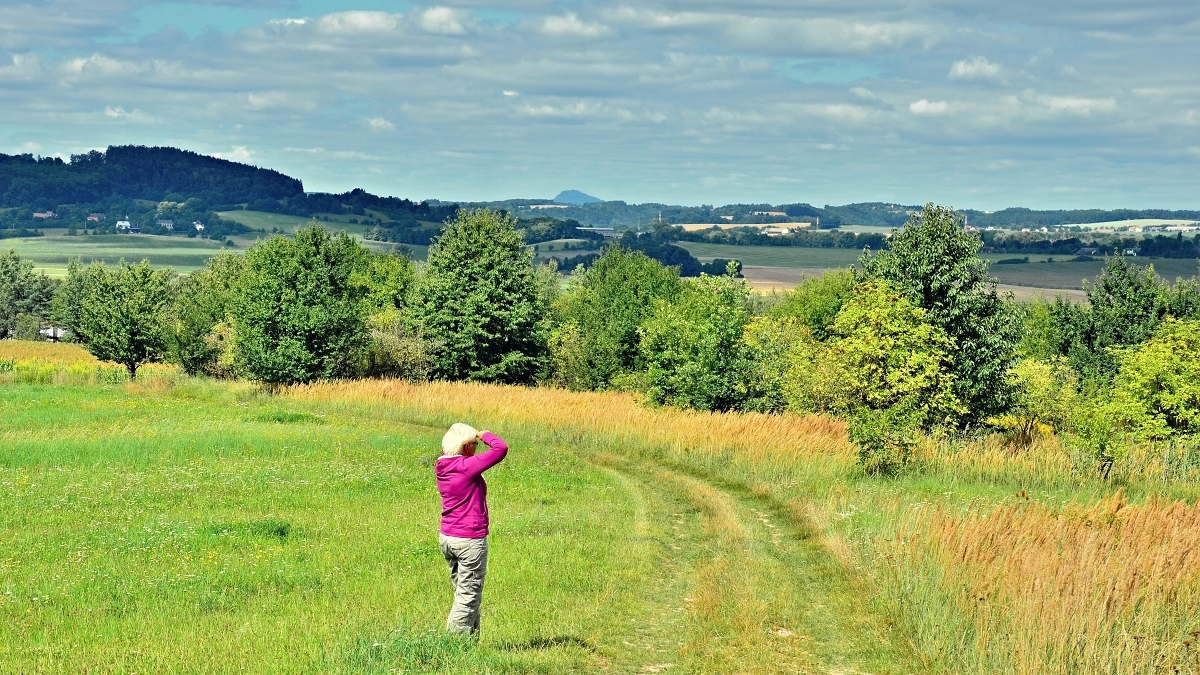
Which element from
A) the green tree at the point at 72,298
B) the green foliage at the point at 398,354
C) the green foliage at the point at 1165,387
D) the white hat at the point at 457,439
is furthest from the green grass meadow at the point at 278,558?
the green tree at the point at 72,298

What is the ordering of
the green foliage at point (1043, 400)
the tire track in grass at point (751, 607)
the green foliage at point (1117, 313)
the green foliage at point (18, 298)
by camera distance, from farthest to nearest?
the green foliage at point (18, 298)
the green foliage at point (1117, 313)
the green foliage at point (1043, 400)
the tire track in grass at point (751, 607)

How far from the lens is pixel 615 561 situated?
1714 cm

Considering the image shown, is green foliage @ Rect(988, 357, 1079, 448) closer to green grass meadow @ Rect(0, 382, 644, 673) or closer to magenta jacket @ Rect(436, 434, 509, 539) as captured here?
green grass meadow @ Rect(0, 382, 644, 673)

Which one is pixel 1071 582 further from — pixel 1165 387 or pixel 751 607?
pixel 1165 387

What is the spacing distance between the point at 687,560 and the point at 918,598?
13.8 feet

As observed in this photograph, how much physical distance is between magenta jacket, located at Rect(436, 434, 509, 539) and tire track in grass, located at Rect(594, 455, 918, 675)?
2333 mm

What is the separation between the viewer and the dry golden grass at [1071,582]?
40.5ft

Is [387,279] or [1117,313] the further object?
[387,279]

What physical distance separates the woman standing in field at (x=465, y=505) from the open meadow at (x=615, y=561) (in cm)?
78

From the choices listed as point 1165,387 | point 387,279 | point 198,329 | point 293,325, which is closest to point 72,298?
point 387,279

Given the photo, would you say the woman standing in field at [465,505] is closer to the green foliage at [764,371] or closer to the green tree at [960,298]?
the green foliage at [764,371]

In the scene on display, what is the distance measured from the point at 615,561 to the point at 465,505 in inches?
227

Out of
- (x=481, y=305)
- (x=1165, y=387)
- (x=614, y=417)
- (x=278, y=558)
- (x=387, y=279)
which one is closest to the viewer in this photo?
(x=278, y=558)

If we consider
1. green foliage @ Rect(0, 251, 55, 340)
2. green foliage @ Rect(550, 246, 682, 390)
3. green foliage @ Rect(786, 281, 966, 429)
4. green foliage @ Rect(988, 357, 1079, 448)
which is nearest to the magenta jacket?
green foliage @ Rect(786, 281, 966, 429)
